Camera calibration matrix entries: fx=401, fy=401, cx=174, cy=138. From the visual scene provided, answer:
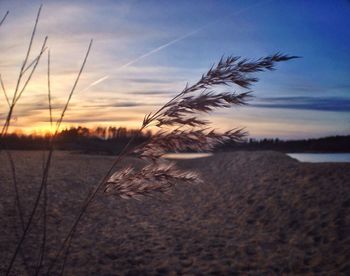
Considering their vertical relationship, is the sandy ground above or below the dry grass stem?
below

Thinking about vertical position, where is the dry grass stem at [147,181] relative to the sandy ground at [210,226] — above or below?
above

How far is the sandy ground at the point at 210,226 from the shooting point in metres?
5.93

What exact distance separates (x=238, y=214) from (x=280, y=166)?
401cm

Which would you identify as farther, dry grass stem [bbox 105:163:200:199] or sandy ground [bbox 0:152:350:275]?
sandy ground [bbox 0:152:350:275]

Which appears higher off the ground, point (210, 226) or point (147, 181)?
point (147, 181)

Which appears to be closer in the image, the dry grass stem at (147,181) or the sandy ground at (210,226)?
the dry grass stem at (147,181)

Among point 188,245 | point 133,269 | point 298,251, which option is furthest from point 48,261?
point 298,251

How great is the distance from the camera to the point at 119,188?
1.76m

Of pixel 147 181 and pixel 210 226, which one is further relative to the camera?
pixel 210 226

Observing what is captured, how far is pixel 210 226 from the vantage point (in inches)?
337

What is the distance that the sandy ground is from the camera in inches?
233

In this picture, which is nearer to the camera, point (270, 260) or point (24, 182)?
point (270, 260)

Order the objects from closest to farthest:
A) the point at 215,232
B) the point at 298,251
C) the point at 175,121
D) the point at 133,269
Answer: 1. the point at 175,121
2. the point at 133,269
3. the point at 298,251
4. the point at 215,232

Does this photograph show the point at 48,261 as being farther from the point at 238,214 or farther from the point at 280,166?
the point at 280,166
